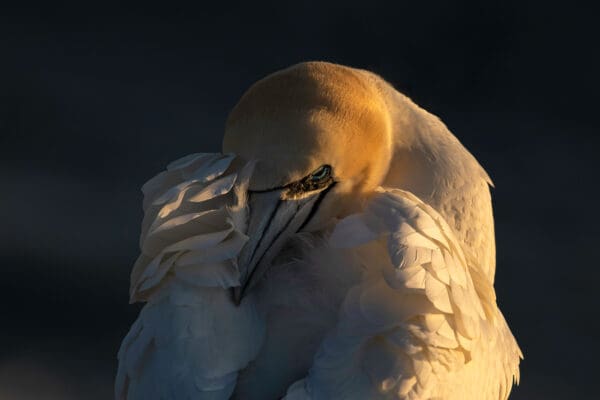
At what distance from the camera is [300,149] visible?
2.78m

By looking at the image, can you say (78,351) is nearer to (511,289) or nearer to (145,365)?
(511,289)

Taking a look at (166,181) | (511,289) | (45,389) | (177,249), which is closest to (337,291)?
(177,249)

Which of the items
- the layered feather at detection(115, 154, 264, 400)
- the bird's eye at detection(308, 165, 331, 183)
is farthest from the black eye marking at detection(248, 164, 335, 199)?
the layered feather at detection(115, 154, 264, 400)

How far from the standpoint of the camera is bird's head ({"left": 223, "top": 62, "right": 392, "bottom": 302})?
2.73 m

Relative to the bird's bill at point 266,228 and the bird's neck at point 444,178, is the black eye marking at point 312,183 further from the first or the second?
the bird's neck at point 444,178

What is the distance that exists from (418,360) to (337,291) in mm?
250

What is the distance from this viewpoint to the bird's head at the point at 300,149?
2729 millimetres

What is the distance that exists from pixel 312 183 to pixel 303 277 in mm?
319

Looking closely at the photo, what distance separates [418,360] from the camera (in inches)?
93.0

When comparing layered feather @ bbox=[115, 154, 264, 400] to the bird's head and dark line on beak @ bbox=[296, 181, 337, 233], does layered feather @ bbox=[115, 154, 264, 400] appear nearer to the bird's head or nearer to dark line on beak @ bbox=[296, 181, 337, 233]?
the bird's head

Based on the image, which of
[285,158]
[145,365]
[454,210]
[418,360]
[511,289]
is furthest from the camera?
[511,289]

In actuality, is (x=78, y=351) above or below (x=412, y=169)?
below

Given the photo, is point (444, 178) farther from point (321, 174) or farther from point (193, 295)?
point (193, 295)

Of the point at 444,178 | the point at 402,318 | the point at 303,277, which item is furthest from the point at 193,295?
the point at 444,178
